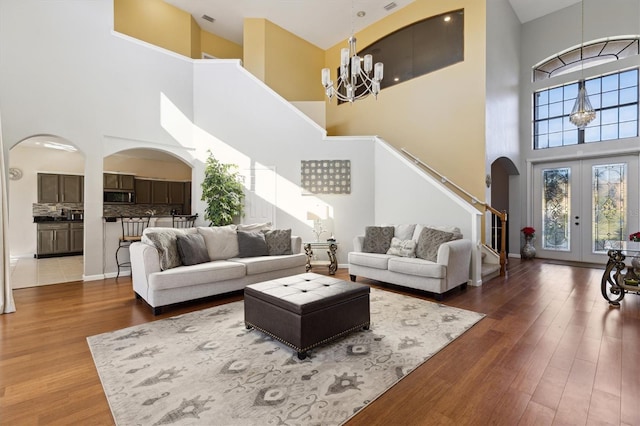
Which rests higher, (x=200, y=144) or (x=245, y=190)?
(x=200, y=144)

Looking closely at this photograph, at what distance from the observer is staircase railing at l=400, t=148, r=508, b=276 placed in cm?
568

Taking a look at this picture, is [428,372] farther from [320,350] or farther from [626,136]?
[626,136]

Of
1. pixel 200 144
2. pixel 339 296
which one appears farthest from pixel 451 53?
pixel 339 296

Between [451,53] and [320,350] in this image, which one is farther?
[451,53]

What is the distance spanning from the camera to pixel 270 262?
446 cm

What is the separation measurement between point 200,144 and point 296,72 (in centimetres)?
372

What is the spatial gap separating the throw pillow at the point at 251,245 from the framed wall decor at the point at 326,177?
1925 mm

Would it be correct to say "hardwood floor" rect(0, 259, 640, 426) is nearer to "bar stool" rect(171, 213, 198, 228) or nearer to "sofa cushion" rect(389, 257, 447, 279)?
"sofa cushion" rect(389, 257, 447, 279)

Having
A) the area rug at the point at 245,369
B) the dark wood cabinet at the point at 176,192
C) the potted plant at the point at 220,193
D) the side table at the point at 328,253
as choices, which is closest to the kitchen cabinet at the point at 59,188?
the dark wood cabinet at the point at 176,192

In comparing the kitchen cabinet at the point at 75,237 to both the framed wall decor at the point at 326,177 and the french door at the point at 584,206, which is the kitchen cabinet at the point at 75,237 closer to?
the framed wall decor at the point at 326,177

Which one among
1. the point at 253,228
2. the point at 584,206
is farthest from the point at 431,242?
the point at 584,206

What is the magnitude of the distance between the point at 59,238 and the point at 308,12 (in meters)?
8.40

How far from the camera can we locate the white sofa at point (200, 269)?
11.6 feet

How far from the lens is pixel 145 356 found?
2473 millimetres
